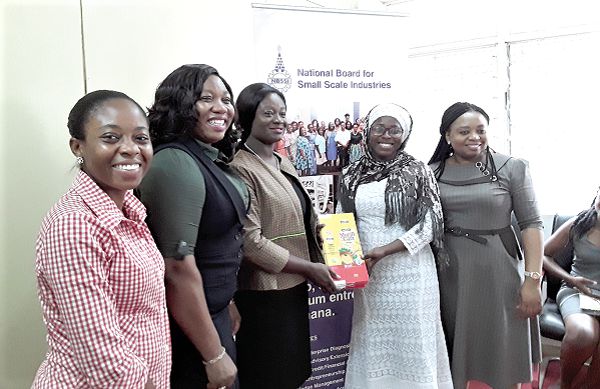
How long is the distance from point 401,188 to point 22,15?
172 cm

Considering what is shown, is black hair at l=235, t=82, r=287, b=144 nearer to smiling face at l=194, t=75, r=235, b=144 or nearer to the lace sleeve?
smiling face at l=194, t=75, r=235, b=144

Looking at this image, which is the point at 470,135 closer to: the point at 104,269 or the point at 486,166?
the point at 486,166

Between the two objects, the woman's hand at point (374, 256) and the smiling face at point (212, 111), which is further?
the woman's hand at point (374, 256)

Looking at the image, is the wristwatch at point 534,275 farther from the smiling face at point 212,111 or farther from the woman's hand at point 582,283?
the smiling face at point 212,111

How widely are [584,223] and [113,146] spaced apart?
8.86ft

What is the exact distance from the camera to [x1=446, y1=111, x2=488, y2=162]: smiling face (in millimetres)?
2730

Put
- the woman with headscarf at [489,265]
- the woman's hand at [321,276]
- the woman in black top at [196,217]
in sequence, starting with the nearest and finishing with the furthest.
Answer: the woman in black top at [196,217] < the woman's hand at [321,276] < the woman with headscarf at [489,265]

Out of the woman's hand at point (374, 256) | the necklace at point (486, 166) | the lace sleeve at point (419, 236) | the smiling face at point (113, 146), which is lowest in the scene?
the woman's hand at point (374, 256)

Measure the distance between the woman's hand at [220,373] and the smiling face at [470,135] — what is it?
64.9 inches

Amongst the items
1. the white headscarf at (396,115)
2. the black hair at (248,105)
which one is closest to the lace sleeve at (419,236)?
the white headscarf at (396,115)

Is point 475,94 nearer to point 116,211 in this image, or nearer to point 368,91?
point 368,91

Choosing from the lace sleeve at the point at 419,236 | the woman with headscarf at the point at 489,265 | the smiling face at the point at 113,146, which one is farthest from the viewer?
the woman with headscarf at the point at 489,265

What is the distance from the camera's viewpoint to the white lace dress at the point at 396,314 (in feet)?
8.50

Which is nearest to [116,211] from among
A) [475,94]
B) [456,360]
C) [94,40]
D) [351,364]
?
[94,40]
